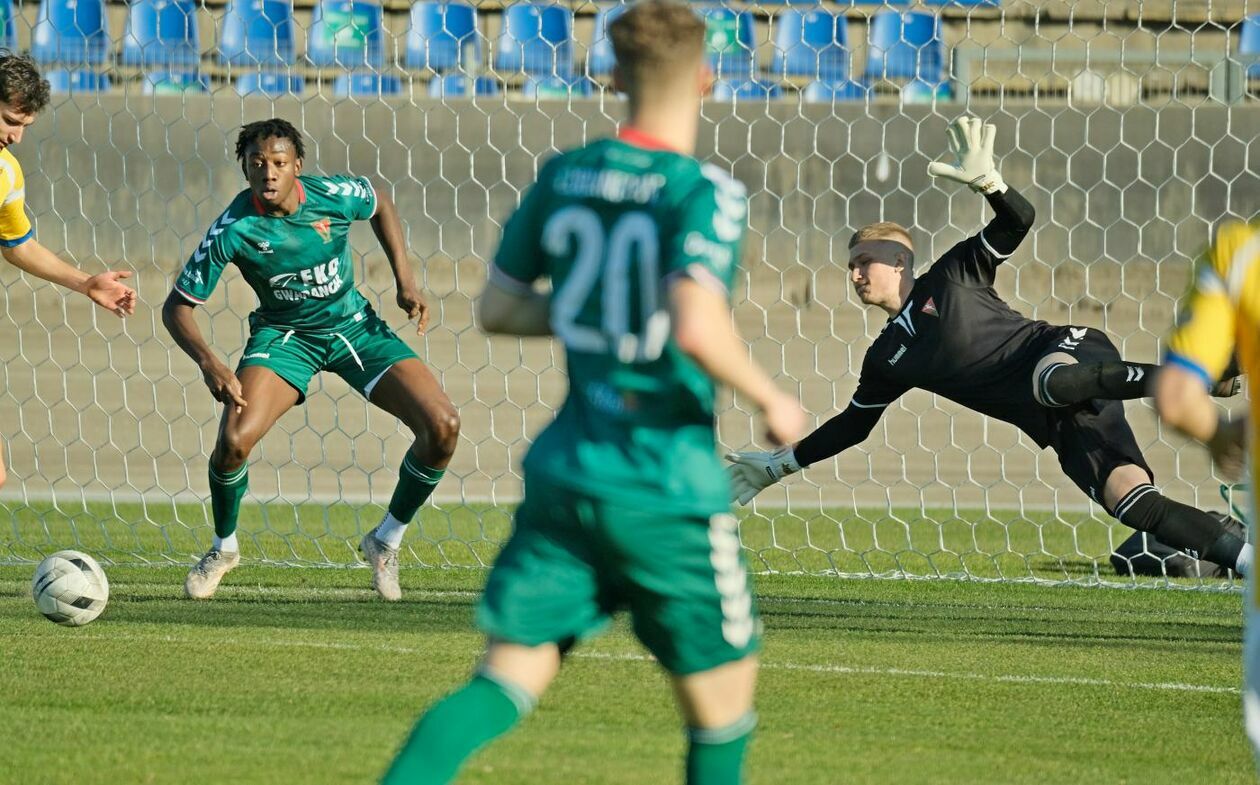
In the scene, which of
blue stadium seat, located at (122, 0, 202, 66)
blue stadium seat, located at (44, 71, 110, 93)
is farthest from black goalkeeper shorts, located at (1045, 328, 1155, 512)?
blue stadium seat, located at (44, 71, 110, 93)

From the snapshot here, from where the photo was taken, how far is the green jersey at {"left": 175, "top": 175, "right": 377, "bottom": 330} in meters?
6.98

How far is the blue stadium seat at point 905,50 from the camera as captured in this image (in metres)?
15.8

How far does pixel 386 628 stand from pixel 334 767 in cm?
218

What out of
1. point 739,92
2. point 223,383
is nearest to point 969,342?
point 223,383

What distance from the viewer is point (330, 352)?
23.7 feet

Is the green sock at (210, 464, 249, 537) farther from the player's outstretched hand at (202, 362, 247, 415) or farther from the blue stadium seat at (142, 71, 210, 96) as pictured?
the blue stadium seat at (142, 71, 210, 96)

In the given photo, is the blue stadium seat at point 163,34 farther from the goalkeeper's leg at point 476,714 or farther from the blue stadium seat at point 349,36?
the goalkeeper's leg at point 476,714

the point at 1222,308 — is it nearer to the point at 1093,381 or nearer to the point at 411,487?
the point at 1093,381

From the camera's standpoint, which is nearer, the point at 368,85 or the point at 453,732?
the point at 453,732

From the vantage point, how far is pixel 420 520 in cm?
985

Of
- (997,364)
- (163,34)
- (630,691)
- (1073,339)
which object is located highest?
(163,34)

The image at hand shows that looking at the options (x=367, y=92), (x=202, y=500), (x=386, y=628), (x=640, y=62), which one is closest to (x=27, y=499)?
(x=202, y=500)

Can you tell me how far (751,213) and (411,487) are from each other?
7.54 m

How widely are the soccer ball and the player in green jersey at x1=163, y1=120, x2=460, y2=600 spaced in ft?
2.85
